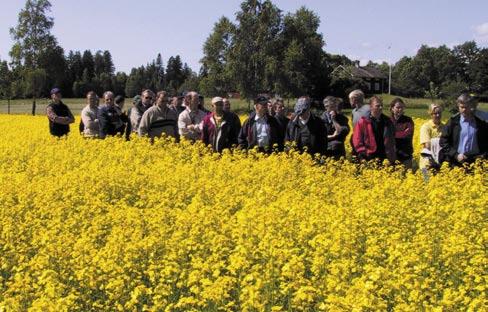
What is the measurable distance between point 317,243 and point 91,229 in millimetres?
2076

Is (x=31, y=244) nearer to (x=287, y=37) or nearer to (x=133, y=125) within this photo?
(x=133, y=125)

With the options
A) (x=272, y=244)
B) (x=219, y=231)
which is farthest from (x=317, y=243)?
(x=219, y=231)

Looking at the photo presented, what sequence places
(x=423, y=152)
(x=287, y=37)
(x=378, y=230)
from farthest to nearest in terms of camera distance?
(x=287, y=37)
(x=423, y=152)
(x=378, y=230)

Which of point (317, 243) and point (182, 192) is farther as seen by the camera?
point (182, 192)

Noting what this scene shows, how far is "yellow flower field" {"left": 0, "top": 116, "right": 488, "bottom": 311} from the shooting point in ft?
12.7

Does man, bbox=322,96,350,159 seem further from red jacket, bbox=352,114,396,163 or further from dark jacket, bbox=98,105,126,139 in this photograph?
dark jacket, bbox=98,105,126,139

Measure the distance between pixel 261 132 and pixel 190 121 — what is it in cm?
158

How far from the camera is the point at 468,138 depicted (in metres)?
8.73

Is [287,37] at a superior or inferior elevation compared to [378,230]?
superior

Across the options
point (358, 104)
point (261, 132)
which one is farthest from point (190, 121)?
point (358, 104)

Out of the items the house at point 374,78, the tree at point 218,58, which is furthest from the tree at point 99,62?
the tree at point 218,58

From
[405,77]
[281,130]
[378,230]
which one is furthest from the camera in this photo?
[405,77]

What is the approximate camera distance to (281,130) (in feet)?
34.7

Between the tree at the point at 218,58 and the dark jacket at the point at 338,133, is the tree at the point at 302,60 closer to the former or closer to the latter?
the tree at the point at 218,58
